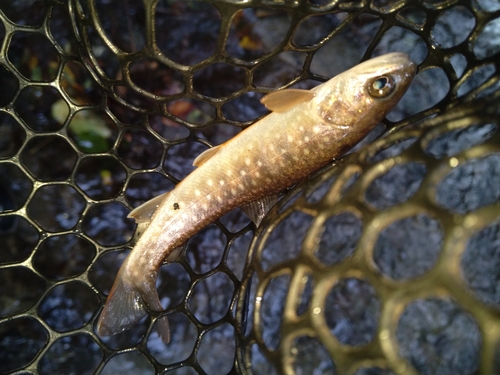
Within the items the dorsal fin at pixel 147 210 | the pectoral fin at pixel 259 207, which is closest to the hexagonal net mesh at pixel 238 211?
the pectoral fin at pixel 259 207

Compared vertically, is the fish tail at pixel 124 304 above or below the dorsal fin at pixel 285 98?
below

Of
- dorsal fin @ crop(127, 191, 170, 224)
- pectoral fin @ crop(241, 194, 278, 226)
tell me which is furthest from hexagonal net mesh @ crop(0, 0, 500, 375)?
dorsal fin @ crop(127, 191, 170, 224)

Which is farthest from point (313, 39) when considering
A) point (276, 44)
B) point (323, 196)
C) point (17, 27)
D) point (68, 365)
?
point (68, 365)

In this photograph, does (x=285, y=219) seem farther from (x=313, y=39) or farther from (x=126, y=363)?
(x=126, y=363)

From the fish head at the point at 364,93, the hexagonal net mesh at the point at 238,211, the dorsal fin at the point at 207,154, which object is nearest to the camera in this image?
the hexagonal net mesh at the point at 238,211

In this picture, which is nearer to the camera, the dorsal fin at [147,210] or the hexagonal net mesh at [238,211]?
the hexagonal net mesh at [238,211]

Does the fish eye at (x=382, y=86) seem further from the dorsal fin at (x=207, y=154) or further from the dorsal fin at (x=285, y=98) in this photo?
the dorsal fin at (x=207, y=154)
